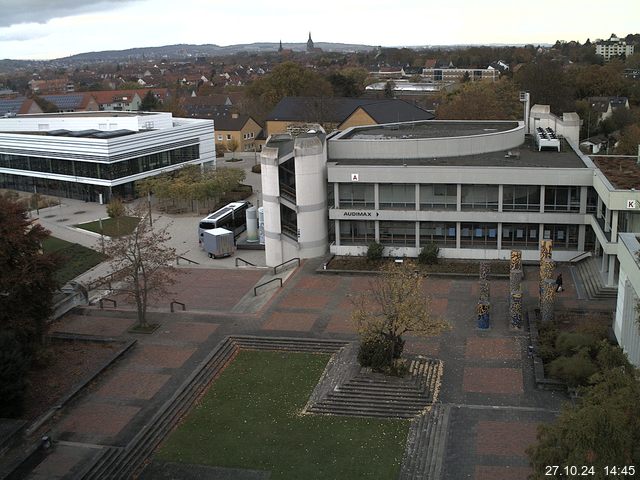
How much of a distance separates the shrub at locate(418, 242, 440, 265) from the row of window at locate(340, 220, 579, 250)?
1118mm

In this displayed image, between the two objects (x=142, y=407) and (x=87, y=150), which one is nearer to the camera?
(x=142, y=407)

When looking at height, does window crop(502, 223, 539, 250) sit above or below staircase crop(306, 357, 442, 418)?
above

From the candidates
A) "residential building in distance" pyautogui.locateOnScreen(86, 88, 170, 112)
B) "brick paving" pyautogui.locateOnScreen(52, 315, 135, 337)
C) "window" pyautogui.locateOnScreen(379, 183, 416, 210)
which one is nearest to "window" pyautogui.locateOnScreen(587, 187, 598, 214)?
"window" pyautogui.locateOnScreen(379, 183, 416, 210)

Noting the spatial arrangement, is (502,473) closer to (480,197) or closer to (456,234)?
(456,234)

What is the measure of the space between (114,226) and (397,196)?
24470 millimetres

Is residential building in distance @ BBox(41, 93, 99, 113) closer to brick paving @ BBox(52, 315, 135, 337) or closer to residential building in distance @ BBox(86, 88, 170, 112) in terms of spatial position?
residential building in distance @ BBox(86, 88, 170, 112)

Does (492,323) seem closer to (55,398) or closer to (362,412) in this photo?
(362,412)

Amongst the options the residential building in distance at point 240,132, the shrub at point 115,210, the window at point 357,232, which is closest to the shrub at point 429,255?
the window at point 357,232

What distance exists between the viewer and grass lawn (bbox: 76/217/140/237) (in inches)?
2024

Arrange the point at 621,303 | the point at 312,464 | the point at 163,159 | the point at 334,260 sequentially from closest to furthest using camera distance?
1. the point at 312,464
2. the point at 621,303
3. the point at 334,260
4. the point at 163,159

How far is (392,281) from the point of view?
2575 cm

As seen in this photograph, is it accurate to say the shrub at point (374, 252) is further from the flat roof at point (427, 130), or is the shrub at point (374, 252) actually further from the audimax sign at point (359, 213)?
the flat roof at point (427, 130)

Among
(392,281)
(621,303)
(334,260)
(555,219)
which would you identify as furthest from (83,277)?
(621,303)

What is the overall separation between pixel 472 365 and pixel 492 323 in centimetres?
431
